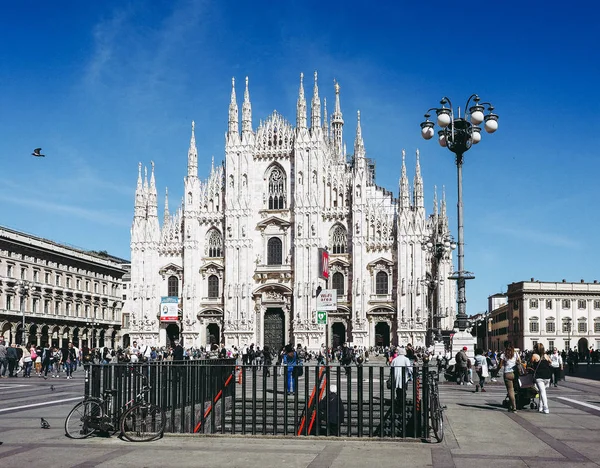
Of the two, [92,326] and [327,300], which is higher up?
[327,300]

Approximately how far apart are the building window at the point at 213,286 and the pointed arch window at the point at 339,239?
34.1ft

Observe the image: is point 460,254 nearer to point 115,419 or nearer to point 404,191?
point 115,419

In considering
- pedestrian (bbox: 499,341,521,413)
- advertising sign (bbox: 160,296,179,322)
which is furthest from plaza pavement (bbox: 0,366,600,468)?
advertising sign (bbox: 160,296,179,322)

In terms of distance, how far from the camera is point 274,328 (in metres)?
64.2

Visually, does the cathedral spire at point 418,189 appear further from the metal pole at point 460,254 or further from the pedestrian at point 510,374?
the pedestrian at point 510,374

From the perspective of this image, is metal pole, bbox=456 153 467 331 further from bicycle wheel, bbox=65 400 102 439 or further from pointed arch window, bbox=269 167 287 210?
pointed arch window, bbox=269 167 287 210

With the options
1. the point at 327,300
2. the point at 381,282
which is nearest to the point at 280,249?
the point at 381,282

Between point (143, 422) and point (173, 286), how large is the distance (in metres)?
54.9

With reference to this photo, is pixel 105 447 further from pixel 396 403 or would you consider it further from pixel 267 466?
Answer: pixel 396 403

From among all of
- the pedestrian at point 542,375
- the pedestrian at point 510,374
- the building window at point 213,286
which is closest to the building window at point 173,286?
the building window at point 213,286

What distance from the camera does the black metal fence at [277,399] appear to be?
1213cm

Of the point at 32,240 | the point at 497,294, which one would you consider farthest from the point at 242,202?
the point at 497,294

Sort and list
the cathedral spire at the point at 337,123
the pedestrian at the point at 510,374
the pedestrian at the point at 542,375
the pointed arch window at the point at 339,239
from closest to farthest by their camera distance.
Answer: the pedestrian at the point at 542,375
the pedestrian at the point at 510,374
the pointed arch window at the point at 339,239
the cathedral spire at the point at 337,123

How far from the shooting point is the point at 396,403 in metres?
12.3
